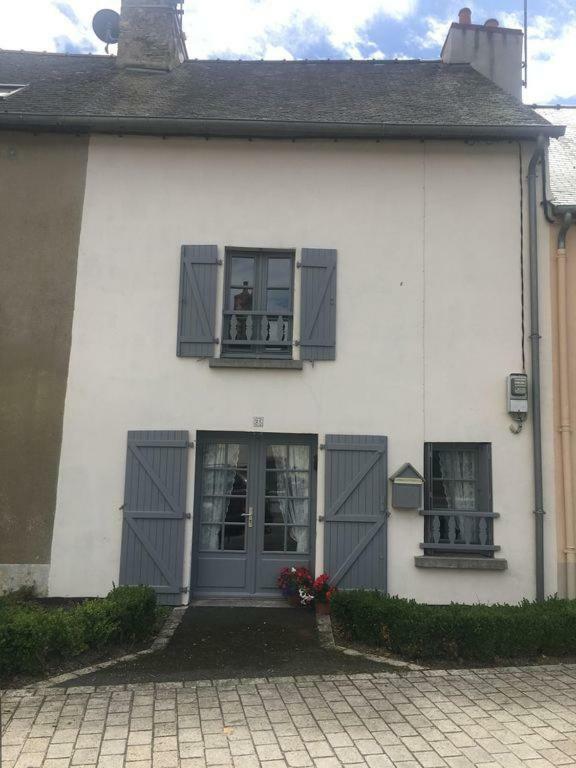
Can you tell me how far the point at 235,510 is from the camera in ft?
23.3

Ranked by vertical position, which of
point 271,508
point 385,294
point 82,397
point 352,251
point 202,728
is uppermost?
point 352,251

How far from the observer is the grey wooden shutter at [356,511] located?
6750 millimetres

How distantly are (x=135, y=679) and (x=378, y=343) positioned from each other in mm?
4336

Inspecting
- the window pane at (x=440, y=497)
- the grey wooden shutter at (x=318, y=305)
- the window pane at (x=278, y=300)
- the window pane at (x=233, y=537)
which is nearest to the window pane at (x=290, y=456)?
the window pane at (x=233, y=537)

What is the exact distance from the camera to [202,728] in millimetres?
3912

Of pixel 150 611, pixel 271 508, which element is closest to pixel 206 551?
pixel 271 508

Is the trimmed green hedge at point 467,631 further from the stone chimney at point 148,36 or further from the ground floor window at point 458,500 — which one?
the stone chimney at point 148,36

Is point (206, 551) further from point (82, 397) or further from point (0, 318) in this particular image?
point (0, 318)

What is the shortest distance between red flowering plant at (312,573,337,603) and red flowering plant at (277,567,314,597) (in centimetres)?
9

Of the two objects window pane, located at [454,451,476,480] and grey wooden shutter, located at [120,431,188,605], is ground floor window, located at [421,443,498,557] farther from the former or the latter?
grey wooden shutter, located at [120,431,188,605]

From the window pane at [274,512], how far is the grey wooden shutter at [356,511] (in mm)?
588

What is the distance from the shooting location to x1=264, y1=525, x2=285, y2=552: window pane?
279 inches

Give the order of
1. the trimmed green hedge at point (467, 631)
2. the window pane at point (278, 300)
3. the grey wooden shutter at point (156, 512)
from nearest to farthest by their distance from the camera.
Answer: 1. the trimmed green hedge at point (467, 631)
2. the grey wooden shutter at point (156, 512)
3. the window pane at point (278, 300)

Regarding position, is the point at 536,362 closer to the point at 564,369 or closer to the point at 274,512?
the point at 564,369
